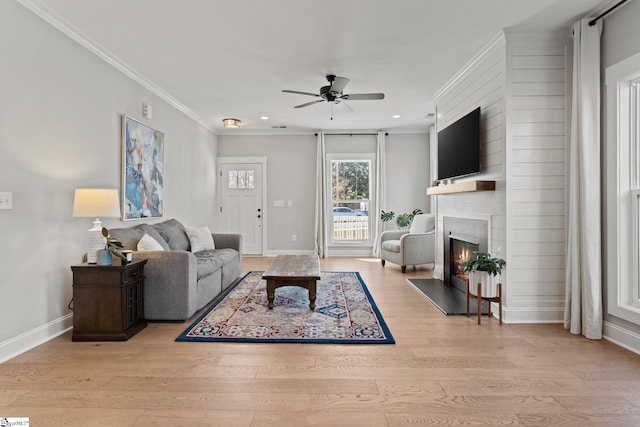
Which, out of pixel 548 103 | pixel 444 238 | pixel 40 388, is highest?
pixel 548 103

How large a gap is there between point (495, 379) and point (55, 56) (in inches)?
164

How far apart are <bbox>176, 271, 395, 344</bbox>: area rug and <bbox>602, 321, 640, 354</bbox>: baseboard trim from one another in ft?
5.76

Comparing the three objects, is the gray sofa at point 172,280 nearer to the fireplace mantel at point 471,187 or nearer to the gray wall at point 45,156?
the gray wall at point 45,156

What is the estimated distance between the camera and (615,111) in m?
2.71

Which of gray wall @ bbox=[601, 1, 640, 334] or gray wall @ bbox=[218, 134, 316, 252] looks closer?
gray wall @ bbox=[601, 1, 640, 334]

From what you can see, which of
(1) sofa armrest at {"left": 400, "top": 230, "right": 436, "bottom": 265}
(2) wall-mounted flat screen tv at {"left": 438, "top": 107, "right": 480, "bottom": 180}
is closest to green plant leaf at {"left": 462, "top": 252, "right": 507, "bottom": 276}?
(2) wall-mounted flat screen tv at {"left": 438, "top": 107, "right": 480, "bottom": 180}

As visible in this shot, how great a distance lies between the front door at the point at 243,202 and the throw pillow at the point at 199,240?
248 centimetres

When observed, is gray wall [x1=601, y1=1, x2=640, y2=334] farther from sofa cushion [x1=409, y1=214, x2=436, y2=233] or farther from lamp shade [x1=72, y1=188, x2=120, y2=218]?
lamp shade [x1=72, y1=188, x2=120, y2=218]

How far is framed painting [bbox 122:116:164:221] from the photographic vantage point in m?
3.97

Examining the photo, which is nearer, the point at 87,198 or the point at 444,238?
the point at 87,198

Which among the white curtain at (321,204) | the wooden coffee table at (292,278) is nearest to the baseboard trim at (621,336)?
the wooden coffee table at (292,278)

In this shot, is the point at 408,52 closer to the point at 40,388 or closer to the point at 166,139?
the point at 166,139

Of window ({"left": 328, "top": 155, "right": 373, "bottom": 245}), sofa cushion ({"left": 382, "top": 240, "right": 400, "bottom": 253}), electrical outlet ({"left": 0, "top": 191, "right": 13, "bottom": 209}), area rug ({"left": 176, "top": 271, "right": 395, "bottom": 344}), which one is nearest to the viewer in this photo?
electrical outlet ({"left": 0, "top": 191, "right": 13, "bottom": 209})

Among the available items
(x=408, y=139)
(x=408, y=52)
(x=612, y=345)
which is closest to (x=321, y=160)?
(x=408, y=139)
